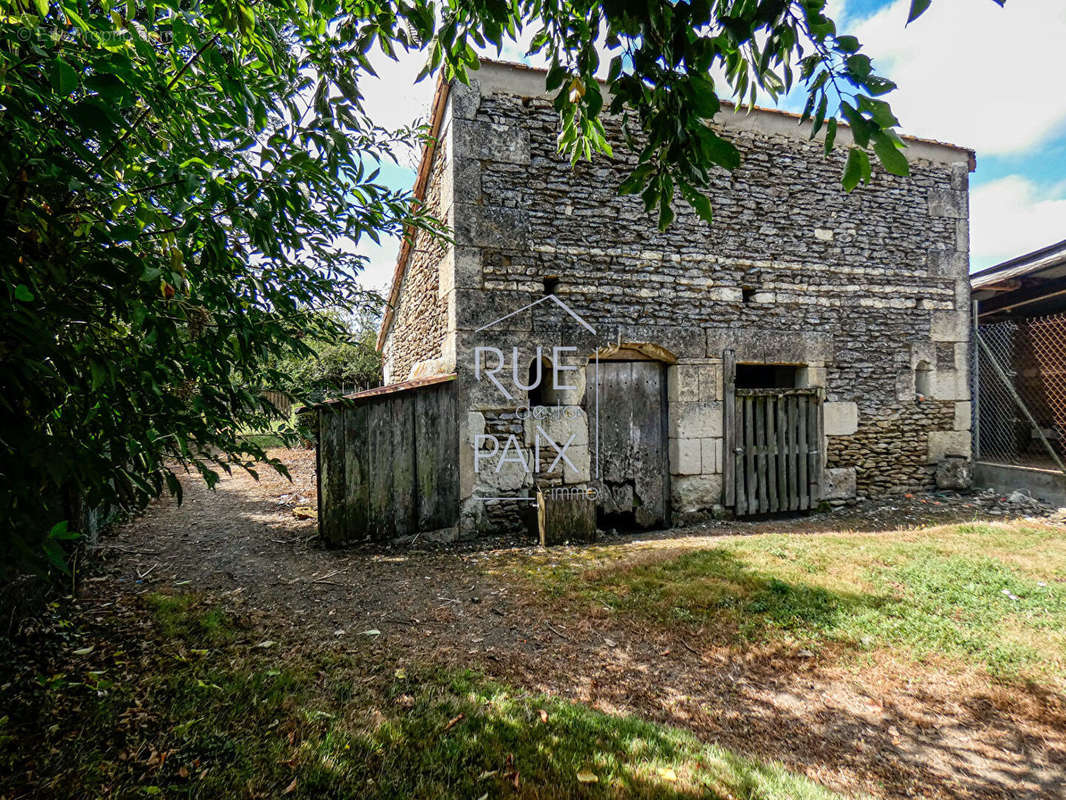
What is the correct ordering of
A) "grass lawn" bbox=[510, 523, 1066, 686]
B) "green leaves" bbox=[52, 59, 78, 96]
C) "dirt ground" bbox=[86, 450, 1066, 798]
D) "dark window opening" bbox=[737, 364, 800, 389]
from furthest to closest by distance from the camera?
"dark window opening" bbox=[737, 364, 800, 389]
"grass lawn" bbox=[510, 523, 1066, 686]
"dirt ground" bbox=[86, 450, 1066, 798]
"green leaves" bbox=[52, 59, 78, 96]

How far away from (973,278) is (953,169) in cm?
254

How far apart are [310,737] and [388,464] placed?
329 centimetres

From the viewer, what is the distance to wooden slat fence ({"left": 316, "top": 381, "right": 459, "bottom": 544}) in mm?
4930

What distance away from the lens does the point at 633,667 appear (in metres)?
2.89

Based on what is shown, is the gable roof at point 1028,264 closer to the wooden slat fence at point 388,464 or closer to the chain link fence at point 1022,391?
the chain link fence at point 1022,391

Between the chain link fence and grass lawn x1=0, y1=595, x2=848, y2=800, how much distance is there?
8471 millimetres

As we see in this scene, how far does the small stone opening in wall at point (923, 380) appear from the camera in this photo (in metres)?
7.09

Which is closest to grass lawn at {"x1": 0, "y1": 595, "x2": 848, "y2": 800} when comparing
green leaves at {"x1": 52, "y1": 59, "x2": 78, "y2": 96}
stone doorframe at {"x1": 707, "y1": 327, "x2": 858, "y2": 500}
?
green leaves at {"x1": 52, "y1": 59, "x2": 78, "y2": 96}

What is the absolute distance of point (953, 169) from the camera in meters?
7.14

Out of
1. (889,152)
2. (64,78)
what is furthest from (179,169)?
(889,152)

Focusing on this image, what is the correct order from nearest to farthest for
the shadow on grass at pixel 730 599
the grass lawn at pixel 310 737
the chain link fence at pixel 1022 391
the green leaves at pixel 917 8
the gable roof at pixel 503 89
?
the green leaves at pixel 917 8, the grass lawn at pixel 310 737, the shadow on grass at pixel 730 599, the gable roof at pixel 503 89, the chain link fence at pixel 1022 391

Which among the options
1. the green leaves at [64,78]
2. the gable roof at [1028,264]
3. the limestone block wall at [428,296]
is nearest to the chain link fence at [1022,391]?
the gable roof at [1028,264]

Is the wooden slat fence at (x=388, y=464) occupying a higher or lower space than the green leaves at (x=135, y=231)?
lower
